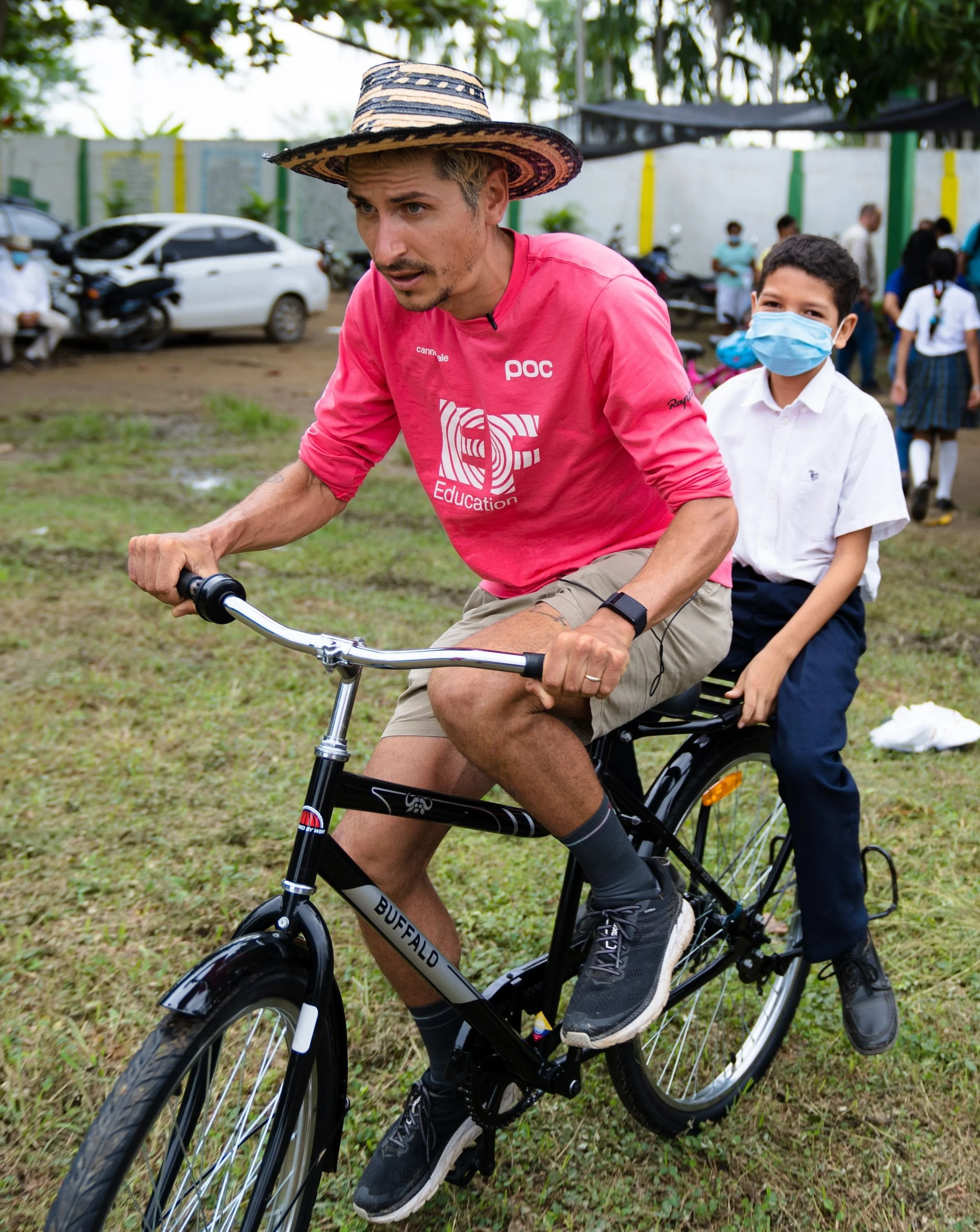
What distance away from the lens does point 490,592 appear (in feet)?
8.24

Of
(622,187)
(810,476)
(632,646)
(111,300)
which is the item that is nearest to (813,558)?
(810,476)

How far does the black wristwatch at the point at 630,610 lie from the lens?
6.18ft

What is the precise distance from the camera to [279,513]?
2387mm

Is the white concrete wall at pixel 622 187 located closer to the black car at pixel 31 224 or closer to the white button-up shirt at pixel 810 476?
the black car at pixel 31 224

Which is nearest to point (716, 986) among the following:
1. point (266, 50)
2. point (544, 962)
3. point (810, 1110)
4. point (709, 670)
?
point (810, 1110)

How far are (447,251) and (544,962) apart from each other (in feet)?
4.41

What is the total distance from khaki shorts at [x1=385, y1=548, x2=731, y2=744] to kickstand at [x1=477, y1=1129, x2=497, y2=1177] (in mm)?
762

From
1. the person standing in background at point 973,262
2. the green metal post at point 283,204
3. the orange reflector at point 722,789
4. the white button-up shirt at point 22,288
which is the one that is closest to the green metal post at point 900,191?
the green metal post at point 283,204

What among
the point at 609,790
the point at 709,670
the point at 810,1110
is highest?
the point at 709,670

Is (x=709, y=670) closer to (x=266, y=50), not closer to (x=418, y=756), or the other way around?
(x=418, y=756)

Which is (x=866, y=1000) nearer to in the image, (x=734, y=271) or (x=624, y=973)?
(x=624, y=973)

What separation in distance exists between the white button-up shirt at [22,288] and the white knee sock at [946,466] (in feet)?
33.4

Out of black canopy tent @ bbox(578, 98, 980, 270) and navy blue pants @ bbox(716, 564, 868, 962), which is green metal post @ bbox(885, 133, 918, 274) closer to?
black canopy tent @ bbox(578, 98, 980, 270)

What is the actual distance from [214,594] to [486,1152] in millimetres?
1195
